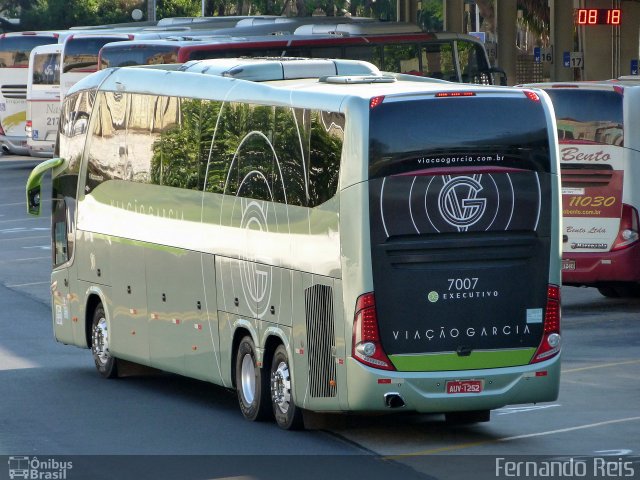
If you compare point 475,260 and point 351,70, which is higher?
point 351,70

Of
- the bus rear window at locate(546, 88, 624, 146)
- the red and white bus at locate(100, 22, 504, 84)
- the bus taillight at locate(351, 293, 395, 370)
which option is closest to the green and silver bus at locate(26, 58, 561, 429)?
the bus taillight at locate(351, 293, 395, 370)

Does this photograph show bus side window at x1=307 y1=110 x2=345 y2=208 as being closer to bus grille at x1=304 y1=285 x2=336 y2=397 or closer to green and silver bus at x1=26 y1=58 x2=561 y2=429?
green and silver bus at x1=26 y1=58 x2=561 y2=429

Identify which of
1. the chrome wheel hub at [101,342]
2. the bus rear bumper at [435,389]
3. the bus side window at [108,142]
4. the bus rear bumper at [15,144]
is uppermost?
the bus side window at [108,142]

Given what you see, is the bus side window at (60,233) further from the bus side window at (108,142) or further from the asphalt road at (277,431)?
the asphalt road at (277,431)

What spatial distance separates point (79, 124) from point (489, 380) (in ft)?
24.3

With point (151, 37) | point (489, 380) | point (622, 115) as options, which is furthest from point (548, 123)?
point (151, 37)

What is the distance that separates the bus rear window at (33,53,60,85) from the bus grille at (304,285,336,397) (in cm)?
3240

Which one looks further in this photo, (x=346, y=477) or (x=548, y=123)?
(x=548, y=123)

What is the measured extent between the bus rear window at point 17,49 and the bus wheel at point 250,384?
1430 inches

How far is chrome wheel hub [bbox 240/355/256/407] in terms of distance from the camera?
47.6 ft

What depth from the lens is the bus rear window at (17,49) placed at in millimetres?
49781

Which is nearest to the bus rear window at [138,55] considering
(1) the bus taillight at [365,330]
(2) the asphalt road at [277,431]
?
(2) the asphalt road at [277,431]

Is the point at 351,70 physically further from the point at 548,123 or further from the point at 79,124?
the point at 79,124

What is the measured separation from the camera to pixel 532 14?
63656mm
